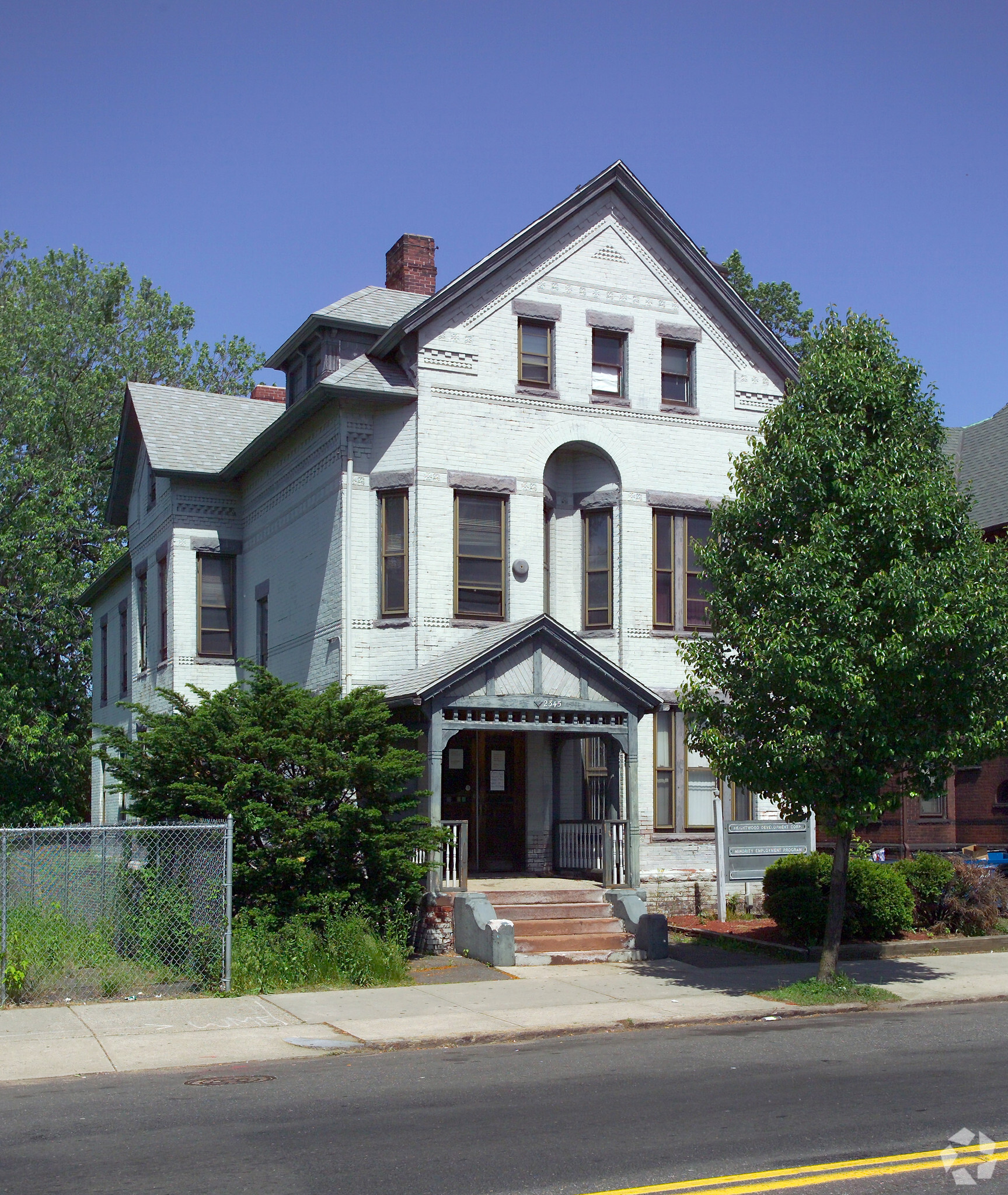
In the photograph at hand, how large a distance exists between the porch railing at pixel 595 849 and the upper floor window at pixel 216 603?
9009mm

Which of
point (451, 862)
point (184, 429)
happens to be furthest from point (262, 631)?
point (451, 862)

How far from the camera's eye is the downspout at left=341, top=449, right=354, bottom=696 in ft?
66.2

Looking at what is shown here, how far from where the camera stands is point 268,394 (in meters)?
31.7

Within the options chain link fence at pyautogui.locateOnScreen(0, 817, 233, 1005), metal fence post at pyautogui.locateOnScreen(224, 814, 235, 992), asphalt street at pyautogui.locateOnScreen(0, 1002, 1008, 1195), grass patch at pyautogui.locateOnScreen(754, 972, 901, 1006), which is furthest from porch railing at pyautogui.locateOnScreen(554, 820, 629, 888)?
asphalt street at pyautogui.locateOnScreen(0, 1002, 1008, 1195)

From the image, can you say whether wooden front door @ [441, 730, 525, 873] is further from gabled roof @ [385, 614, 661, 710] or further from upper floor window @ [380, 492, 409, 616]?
upper floor window @ [380, 492, 409, 616]

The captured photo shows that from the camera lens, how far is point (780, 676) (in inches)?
547

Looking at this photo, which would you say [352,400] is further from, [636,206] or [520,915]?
[520,915]

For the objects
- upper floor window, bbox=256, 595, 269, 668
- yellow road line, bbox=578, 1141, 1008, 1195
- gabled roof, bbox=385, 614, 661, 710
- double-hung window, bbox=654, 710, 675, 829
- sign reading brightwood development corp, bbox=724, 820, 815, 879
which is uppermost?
upper floor window, bbox=256, 595, 269, 668

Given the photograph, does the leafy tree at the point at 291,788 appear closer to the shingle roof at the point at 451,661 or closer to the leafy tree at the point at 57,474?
the shingle roof at the point at 451,661

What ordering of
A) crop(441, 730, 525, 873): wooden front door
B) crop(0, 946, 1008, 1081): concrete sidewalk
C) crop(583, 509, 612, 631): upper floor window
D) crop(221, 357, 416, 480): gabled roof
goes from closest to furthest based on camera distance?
crop(0, 946, 1008, 1081): concrete sidewalk → crop(221, 357, 416, 480): gabled roof → crop(441, 730, 525, 873): wooden front door → crop(583, 509, 612, 631): upper floor window

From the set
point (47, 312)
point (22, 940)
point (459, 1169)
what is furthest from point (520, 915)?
point (47, 312)

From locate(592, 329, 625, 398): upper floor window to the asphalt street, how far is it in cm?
1271

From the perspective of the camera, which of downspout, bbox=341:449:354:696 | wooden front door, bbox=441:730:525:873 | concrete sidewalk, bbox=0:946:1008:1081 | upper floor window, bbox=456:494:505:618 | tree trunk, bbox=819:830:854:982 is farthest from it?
wooden front door, bbox=441:730:525:873

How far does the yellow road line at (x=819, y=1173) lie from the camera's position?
683cm
